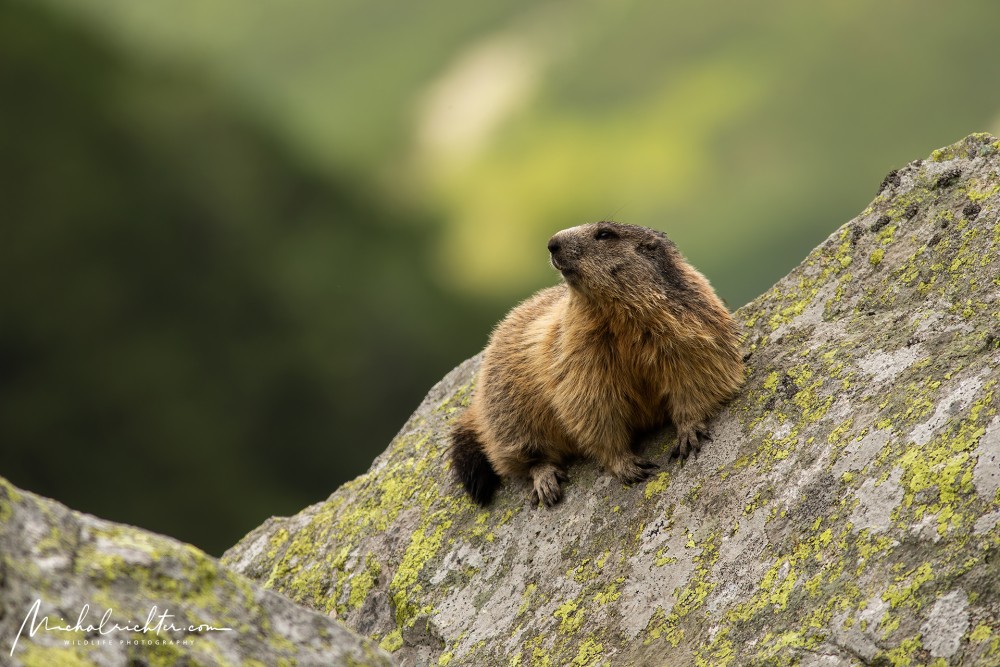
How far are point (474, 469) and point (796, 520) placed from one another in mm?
3020

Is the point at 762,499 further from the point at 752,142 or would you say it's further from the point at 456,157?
the point at 456,157

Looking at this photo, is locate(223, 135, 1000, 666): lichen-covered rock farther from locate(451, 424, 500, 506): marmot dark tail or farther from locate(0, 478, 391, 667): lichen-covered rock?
locate(0, 478, 391, 667): lichen-covered rock

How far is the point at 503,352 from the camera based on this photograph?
381 inches

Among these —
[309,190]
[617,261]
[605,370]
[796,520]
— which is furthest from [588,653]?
[309,190]

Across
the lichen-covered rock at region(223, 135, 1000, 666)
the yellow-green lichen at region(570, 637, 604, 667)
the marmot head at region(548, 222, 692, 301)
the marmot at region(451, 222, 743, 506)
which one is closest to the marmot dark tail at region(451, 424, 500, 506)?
the marmot at region(451, 222, 743, 506)

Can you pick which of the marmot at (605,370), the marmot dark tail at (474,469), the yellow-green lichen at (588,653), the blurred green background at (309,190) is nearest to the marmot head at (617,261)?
the marmot at (605,370)

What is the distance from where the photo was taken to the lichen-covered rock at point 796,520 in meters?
6.06

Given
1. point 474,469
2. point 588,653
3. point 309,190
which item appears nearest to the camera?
point 588,653

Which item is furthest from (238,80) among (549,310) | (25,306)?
(549,310)

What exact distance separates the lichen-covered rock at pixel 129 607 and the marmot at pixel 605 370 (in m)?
3.43

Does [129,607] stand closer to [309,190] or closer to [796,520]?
[796,520]

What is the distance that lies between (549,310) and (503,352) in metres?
0.53

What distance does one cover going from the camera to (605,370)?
862 centimetres

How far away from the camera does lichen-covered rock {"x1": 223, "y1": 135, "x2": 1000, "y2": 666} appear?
6062 millimetres
